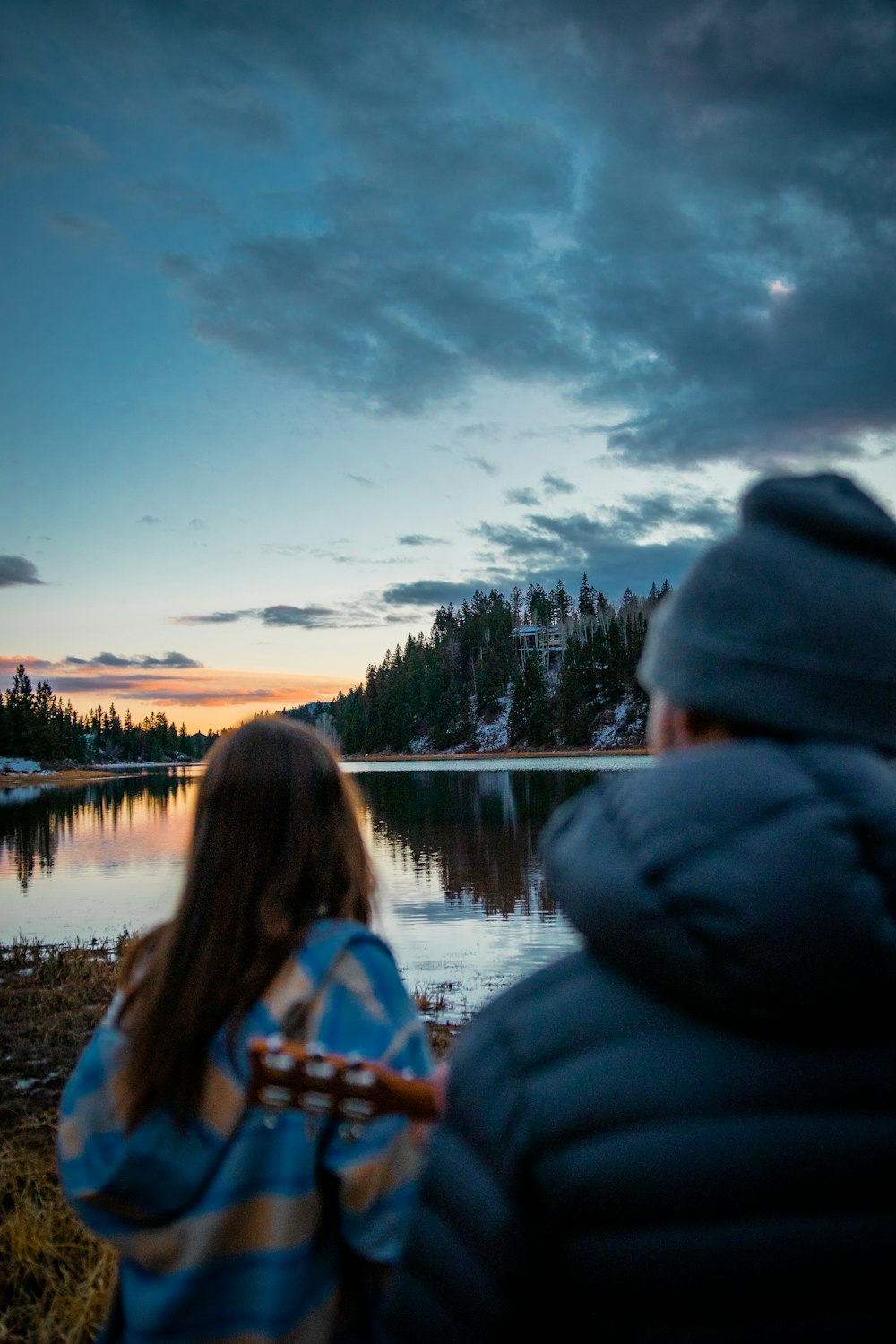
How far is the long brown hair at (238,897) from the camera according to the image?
1.91m

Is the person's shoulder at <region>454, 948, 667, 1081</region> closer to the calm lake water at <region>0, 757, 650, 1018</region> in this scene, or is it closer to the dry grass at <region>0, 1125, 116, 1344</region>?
the calm lake water at <region>0, 757, 650, 1018</region>

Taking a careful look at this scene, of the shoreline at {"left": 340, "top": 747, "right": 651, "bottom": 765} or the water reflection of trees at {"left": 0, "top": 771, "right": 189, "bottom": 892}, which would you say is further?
the shoreline at {"left": 340, "top": 747, "right": 651, "bottom": 765}

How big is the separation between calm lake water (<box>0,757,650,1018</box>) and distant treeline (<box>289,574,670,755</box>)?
7702cm

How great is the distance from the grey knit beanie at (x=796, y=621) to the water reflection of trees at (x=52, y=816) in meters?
24.9

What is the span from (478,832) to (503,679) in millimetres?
114270

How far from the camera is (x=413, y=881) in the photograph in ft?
71.5

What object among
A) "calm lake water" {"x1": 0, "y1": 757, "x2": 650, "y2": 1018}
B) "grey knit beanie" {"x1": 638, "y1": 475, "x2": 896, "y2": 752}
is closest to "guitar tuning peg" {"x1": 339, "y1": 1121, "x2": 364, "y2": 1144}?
"calm lake water" {"x1": 0, "y1": 757, "x2": 650, "y2": 1018}

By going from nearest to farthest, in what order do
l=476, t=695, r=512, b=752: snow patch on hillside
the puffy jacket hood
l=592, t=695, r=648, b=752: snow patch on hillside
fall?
the puffy jacket hood < l=592, t=695, r=648, b=752: snow patch on hillside < l=476, t=695, r=512, b=752: snow patch on hillside

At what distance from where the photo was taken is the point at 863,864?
3.03 feet

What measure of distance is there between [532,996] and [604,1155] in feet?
0.58

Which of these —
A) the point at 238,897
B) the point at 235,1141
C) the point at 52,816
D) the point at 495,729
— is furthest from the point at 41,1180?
the point at 495,729

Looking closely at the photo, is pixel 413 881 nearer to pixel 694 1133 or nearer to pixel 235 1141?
pixel 235 1141

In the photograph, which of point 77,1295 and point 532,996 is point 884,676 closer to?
point 532,996

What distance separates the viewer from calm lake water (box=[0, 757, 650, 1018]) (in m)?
14.3
